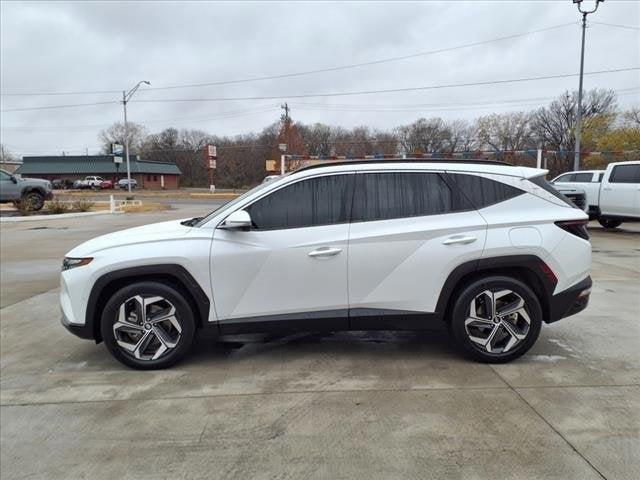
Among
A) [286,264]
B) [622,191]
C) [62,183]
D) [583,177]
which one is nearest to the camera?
[286,264]

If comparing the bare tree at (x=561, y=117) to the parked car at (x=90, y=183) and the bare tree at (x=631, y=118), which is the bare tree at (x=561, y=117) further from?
the parked car at (x=90, y=183)

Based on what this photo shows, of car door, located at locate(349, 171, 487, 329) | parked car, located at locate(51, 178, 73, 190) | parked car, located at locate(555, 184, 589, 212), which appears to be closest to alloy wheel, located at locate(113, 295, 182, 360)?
car door, located at locate(349, 171, 487, 329)

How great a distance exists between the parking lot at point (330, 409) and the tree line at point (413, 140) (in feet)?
76.0

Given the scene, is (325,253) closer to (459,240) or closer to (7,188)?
(459,240)

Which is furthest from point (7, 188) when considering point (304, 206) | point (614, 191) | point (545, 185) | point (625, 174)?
point (625, 174)

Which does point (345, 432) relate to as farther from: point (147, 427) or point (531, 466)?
point (147, 427)

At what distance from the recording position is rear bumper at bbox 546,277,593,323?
13.1 feet

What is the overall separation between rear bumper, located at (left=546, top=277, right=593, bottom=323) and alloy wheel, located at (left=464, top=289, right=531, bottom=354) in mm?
270

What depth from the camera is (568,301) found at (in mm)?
4012

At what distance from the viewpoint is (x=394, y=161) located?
13.8ft

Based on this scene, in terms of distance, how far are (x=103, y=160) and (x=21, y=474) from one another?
8647cm

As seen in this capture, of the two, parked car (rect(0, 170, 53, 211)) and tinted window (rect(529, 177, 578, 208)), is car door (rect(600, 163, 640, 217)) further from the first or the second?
parked car (rect(0, 170, 53, 211))

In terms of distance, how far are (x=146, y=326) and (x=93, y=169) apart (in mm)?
83383

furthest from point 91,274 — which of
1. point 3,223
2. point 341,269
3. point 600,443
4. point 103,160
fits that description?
point 103,160
